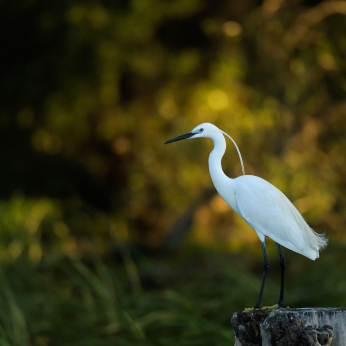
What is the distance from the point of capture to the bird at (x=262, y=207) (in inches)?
60.0

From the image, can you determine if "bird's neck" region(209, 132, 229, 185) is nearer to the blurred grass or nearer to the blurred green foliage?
the blurred grass

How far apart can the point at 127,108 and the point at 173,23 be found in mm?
1559

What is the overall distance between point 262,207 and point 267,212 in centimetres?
3

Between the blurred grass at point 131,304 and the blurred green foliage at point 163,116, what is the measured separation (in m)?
1.05

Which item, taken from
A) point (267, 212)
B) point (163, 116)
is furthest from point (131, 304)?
point (163, 116)

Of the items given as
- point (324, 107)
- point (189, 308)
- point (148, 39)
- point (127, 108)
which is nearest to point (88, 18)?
point (148, 39)

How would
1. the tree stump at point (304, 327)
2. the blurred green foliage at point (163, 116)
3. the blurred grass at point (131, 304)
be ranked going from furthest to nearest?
the blurred green foliage at point (163, 116) < the blurred grass at point (131, 304) < the tree stump at point (304, 327)

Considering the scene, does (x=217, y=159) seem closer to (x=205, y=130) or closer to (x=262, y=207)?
(x=205, y=130)

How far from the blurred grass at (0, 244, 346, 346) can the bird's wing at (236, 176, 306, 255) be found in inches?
49.2

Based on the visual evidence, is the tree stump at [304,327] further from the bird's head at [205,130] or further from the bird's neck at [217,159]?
the bird's head at [205,130]

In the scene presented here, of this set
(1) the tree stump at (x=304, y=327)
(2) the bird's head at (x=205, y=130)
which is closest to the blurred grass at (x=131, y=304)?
(1) the tree stump at (x=304, y=327)

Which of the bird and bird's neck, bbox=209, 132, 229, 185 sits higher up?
bird's neck, bbox=209, 132, 229, 185

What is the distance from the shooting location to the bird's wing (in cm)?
Answer: 152

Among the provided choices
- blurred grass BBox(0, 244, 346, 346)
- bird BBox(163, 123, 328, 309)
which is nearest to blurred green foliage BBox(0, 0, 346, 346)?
blurred grass BBox(0, 244, 346, 346)
